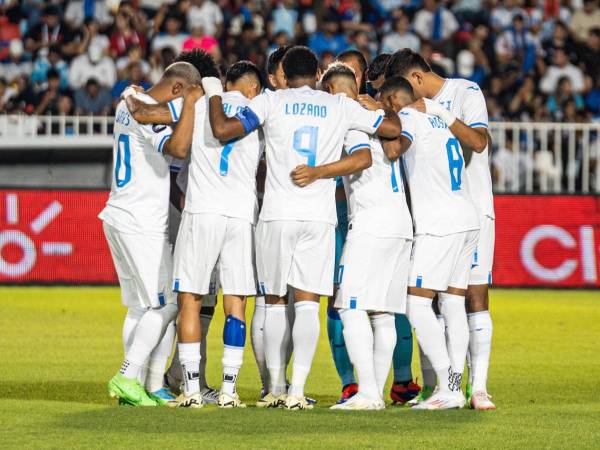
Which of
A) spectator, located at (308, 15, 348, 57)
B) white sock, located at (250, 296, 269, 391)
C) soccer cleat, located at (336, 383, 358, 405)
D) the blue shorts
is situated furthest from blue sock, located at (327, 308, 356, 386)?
spectator, located at (308, 15, 348, 57)

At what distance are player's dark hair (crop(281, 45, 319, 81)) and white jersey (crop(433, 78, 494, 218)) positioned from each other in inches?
44.5

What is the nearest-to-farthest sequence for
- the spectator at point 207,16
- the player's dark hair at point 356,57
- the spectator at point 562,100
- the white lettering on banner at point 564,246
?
the player's dark hair at point 356,57 → the white lettering on banner at point 564,246 → the spectator at point 562,100 → the spectator at point 207,16

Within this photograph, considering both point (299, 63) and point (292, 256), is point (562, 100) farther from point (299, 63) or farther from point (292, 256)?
point (292, 256)

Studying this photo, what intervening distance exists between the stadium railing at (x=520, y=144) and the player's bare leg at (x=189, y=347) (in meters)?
10.6

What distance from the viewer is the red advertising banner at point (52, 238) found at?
18.7m

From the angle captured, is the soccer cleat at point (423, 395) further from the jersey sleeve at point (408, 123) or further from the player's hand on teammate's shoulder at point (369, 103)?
the player's hand on teammate's shoulder at point (369, 103)

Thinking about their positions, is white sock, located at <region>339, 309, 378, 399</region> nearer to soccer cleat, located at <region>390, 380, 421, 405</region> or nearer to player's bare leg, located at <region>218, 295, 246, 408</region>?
player's bare leg, located at <region>218, 295, 246, 408</region>

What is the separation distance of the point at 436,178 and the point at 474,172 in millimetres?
589

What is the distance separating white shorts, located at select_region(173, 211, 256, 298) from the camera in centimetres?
927

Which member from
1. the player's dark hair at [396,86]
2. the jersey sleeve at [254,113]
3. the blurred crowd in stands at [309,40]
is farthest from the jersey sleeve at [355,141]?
the blurred crowd in stands at [309,40]

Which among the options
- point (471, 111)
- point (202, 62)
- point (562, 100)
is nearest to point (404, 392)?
point (471, 111)

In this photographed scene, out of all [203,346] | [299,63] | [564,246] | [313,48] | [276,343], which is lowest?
[203,346]

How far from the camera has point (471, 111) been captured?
9.76 meters

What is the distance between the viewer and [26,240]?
18.8m
